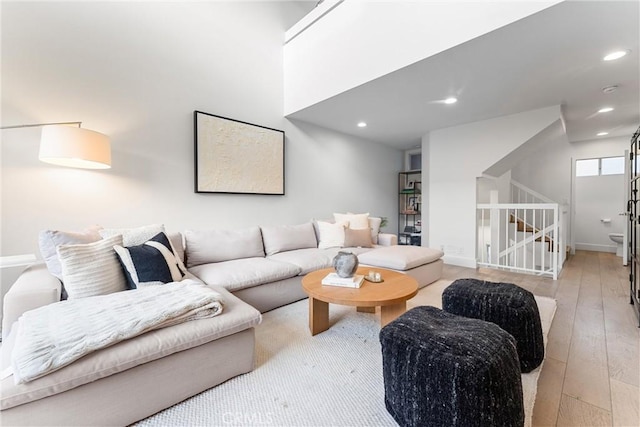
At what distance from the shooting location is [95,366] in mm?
1087

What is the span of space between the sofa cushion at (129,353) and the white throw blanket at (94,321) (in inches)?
1.2

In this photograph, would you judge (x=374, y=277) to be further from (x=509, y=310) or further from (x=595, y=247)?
(x=595, y=247)

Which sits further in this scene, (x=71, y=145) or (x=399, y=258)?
(x=399, y=258)

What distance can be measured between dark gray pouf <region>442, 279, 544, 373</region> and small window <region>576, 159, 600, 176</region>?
5.77 m

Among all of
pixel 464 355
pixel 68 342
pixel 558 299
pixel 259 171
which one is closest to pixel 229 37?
pixel 259 171

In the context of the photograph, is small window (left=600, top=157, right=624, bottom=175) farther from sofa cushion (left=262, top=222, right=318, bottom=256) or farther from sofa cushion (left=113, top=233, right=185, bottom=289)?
sofa cushion (left=113, top=233, right=185, bottom=289)

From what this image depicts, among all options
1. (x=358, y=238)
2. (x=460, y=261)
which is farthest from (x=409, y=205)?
(x=358, y=238)

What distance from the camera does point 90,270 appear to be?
164 centimetres

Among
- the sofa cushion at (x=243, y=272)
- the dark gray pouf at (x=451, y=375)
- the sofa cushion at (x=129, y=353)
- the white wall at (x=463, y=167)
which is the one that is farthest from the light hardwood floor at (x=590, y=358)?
the sofa cushion at (x=243, y=272)

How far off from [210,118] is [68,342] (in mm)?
2570

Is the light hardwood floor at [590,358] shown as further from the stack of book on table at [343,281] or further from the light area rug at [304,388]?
the stack of book on table at [343,281]

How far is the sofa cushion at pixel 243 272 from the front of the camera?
2.20 m

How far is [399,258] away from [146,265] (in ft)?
7.57

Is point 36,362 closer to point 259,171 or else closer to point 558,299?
point 259,171
